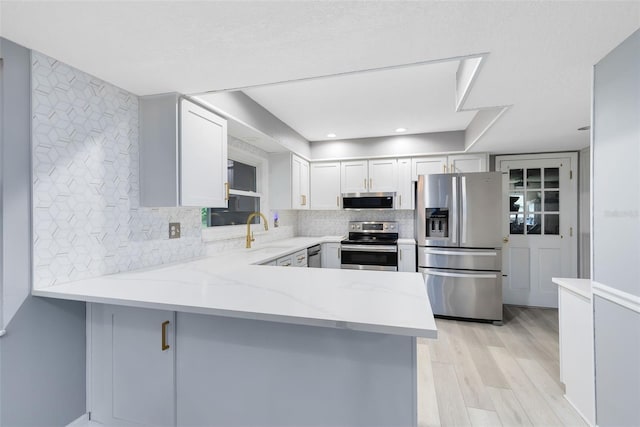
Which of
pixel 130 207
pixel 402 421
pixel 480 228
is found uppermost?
pixel 130 207

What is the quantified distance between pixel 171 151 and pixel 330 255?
103 inches

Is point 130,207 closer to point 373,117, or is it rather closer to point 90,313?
point 90,313

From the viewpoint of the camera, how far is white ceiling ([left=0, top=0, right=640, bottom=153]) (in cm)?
117

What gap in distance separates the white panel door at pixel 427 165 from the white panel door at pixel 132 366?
3.55 m

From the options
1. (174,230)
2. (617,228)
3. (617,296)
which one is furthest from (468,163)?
(174,230)

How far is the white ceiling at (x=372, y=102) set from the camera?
240cm

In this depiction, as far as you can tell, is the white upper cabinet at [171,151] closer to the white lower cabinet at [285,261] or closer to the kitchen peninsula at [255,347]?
the kitchen peninsula at [255,347]

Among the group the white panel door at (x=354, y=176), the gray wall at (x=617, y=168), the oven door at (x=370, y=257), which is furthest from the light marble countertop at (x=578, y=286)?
the white panel door at (x=354, y=176)

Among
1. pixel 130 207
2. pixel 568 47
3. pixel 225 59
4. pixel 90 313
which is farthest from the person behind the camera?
pixel 130 207

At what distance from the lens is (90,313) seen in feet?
5.57

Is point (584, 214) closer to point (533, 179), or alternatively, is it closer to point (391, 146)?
point (533, 179)

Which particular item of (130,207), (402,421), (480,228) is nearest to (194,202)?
(130,207)

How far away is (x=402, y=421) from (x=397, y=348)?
28 cm

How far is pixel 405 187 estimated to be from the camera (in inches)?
164
